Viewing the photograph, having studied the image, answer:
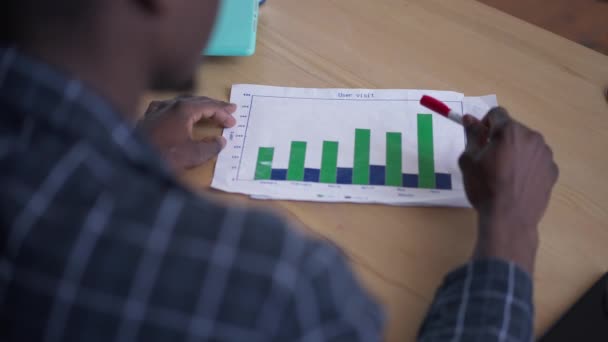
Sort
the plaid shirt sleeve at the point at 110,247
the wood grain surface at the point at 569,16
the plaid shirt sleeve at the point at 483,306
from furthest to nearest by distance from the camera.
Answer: the wood grain surface at the point at 569,16 → the plaid shirt sleeve at the point at 483,306 → the plaid shirt sleeve at the point at 110,247

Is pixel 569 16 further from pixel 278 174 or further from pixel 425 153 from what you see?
pixel 278 174

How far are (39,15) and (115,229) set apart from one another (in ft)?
0.50

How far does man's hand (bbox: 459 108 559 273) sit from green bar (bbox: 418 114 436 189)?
0.05 m

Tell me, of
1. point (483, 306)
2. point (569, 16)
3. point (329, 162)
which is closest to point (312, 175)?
point (329, 162)

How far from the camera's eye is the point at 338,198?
695 millimetres

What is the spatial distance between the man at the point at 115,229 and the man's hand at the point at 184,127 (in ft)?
1.04

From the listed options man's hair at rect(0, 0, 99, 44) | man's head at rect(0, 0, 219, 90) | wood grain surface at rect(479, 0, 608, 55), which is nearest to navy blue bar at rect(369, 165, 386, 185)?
man's head at rect(0, 0, 219, 90)

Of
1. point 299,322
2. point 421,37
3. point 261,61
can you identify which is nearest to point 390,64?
point 421,37

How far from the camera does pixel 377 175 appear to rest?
0.71m

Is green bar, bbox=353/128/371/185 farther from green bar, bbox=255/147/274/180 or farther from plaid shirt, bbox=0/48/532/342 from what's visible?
plaid shirt, bbox=0/48/532/342

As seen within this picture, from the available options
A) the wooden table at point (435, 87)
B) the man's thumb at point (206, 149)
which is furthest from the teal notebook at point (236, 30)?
the man's thumb at point (206, 149)

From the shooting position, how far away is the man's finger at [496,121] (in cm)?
67

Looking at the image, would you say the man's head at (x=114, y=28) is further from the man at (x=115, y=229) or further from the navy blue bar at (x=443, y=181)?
the navy blue bar at (x=443, y=181)

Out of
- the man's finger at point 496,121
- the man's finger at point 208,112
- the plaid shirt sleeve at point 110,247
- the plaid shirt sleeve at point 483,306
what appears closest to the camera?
the plaid shirt sleeve at point 110,247
